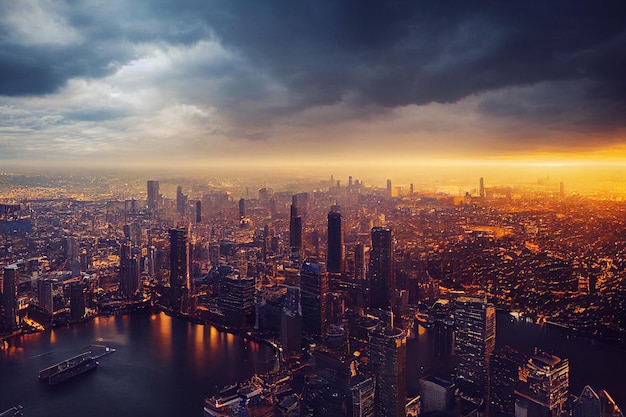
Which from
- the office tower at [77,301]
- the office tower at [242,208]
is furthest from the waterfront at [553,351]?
the office tower at [77,301]

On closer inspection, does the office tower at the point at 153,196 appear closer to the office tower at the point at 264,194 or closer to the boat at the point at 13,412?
the office tower at the point at 264,194

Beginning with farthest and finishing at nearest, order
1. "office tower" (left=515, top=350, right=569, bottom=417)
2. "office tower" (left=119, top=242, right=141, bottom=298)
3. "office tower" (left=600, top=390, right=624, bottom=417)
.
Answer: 1. "office tower" (left=119, top=242, right=141, bottom=298)
2. "office tower" (left=515, top=350, right=569, bottom=417)
3. "office tower" (left=600, top=390, right=624, bottom=417)

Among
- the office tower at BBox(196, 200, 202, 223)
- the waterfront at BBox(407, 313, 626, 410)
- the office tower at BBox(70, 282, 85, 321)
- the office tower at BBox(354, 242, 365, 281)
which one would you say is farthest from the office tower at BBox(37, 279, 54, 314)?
the waterfront at BBox(407, 313, 626, 410)

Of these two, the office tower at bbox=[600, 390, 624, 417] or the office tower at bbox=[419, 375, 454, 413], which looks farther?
the office tower at bbox=[419, 375, 454, 413]

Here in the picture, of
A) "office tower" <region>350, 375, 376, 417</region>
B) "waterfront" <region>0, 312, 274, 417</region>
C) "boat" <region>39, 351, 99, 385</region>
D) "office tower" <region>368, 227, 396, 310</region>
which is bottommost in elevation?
"waterfront" <region>0, 312, 274, 417</region>

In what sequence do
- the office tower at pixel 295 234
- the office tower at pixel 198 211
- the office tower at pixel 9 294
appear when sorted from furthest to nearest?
the office tower at pixel 295 234, the office tower at pixel 198 211, the office tower at pixel 9 294

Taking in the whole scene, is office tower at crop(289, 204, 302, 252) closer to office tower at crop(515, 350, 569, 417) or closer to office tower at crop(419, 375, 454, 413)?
office tower at crop(419, 375, 454, 413)
